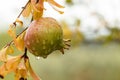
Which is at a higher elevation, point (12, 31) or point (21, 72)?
point (12, 31)

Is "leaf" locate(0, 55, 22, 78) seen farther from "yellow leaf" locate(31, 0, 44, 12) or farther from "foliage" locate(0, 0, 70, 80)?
"yellow leaf" locate(31, 0, 44, 12)

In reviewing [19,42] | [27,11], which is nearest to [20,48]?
[19,42]

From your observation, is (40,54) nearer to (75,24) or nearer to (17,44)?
(17,44)

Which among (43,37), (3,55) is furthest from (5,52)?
(43,37)

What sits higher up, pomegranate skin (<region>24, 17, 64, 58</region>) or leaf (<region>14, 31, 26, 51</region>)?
pomegranate skin (<region>24, 17, 64, 58</region>)

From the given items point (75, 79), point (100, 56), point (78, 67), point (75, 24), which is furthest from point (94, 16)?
point (100, 56)

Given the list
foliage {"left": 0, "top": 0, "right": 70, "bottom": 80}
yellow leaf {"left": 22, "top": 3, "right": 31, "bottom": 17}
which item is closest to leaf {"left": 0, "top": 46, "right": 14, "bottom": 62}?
foliage {"left": 0, "top": 0, "right": 70, "bottom": 80}

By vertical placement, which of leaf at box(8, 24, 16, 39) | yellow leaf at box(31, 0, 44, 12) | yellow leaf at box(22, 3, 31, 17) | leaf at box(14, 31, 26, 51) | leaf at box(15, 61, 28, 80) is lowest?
leaf at box(15, 61, 28, 80)

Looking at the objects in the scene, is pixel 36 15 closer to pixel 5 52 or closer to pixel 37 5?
pixel 37 5

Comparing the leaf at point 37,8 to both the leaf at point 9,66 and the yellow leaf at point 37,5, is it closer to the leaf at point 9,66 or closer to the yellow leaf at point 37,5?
the yellow leaf at point 37,5
